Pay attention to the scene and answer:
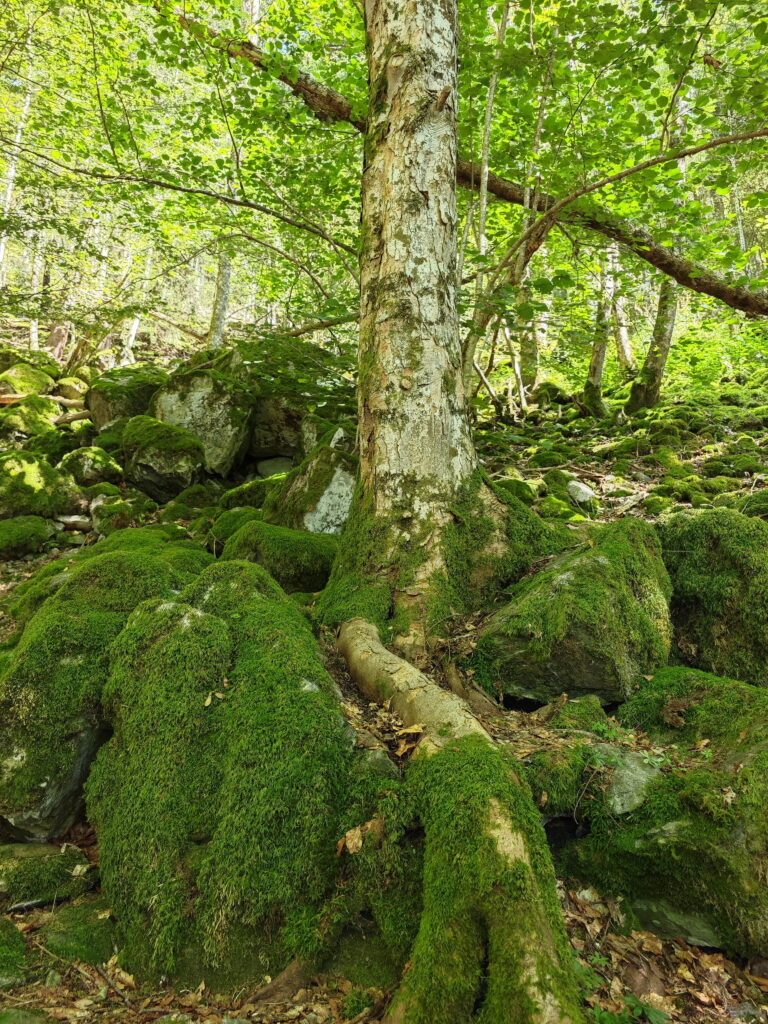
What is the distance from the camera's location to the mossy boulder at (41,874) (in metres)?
2.62

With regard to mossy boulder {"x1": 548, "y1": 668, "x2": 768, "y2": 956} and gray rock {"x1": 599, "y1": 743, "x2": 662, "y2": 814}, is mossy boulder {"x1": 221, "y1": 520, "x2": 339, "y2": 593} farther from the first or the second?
mossy boulder {"x1": 548, "y1": 668, "x2": 768, "y2": 956}

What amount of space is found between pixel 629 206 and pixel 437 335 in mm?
6978

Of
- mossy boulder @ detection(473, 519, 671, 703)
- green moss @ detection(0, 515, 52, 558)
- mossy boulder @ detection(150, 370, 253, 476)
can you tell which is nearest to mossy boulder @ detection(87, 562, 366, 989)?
mossy boulder @ detection(473, 519, 671, 703)

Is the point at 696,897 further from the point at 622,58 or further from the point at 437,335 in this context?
the point at 622,58

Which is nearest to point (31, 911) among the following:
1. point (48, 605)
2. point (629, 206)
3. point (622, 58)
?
point (48, 605)

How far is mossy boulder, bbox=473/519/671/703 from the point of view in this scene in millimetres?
3416

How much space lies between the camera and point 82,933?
2418 mm

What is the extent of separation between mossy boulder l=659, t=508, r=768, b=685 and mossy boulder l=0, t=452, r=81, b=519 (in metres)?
9.44

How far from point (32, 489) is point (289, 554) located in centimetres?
658

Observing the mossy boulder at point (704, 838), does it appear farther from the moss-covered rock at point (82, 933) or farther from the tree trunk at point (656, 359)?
the tree trunk at point (656, 359)

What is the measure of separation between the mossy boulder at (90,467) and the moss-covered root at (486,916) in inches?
381

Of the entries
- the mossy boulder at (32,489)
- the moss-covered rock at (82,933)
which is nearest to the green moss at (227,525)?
the mossy boulder at (32,489)

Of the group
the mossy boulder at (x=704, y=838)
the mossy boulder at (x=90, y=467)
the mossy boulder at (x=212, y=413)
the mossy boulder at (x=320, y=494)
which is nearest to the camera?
the mossy boulder at (x=704, y=838)

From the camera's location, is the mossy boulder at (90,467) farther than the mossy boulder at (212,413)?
No
